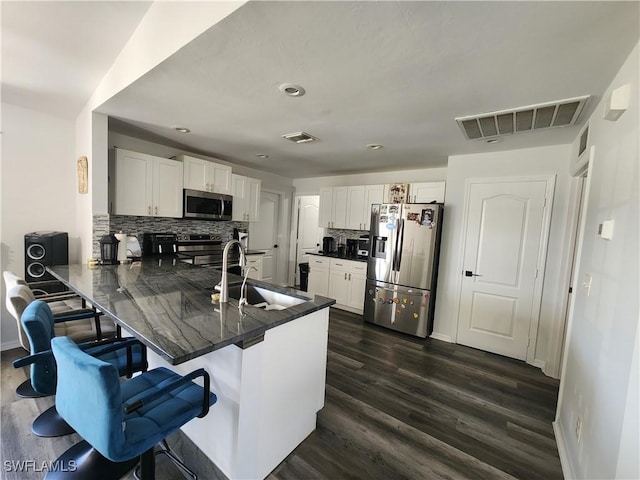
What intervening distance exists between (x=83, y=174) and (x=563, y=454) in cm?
480

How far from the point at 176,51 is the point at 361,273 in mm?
3622

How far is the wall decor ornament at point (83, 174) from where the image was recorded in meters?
2.76

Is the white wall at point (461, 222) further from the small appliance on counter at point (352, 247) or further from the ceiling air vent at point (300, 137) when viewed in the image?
the ceiling air vent at point (300, 137)

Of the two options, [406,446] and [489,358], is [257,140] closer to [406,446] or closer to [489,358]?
[406,446]

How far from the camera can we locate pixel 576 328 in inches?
71.4

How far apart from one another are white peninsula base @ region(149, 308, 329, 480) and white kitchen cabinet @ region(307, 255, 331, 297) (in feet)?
9.51

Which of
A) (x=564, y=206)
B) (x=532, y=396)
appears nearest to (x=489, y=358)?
(x=532, y=396)

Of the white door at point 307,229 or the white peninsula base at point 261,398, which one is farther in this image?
the white door at point 307,229

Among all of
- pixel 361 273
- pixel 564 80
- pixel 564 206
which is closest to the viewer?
pixel 564 80

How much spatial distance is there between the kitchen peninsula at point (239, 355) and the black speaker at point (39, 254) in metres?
1.24

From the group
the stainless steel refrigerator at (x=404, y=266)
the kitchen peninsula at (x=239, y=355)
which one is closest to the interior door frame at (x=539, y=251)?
the stainless steel refrigerator at (x=404, y=266)

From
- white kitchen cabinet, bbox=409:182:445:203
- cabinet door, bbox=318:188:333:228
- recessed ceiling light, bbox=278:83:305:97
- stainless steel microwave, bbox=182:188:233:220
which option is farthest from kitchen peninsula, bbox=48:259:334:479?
cabinet door, bbox=318:188:333:228

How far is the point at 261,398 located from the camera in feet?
4.70

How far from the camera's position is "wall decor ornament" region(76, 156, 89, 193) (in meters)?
2.76
